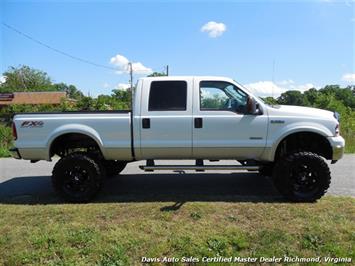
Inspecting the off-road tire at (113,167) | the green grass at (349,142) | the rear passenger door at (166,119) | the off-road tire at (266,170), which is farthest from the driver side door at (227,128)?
the green grass at (349,142)

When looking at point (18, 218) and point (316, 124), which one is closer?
point (18, 218)

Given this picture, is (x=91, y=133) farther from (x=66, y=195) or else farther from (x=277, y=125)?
(x=277, y=125)

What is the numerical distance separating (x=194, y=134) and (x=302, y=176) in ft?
6.08

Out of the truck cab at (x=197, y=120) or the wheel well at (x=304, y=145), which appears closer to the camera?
the truck cab at (x=197, y=120)

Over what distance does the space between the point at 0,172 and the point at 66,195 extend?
165 inches

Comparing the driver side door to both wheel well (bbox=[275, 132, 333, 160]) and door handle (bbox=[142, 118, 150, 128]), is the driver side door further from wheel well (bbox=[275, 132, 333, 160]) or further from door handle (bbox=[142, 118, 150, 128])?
door handle (bbox=[142, 118, 150, 128])

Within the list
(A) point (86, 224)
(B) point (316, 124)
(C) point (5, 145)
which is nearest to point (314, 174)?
(B) point (316, 124)

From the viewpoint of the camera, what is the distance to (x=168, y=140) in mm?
6629

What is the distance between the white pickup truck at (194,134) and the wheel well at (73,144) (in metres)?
0.06

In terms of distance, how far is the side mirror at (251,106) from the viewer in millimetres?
6477

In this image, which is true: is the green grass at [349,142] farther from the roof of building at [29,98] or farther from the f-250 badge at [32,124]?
the roof of building at [29,98]

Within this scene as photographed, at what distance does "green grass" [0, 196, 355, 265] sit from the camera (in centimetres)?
477

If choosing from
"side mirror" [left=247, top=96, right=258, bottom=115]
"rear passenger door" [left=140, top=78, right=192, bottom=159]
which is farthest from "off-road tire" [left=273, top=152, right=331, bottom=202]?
"rear passenger door" [left=140, top=78, right=192, bottom=159]

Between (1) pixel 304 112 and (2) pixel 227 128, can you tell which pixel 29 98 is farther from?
(1) pixel 304 112
